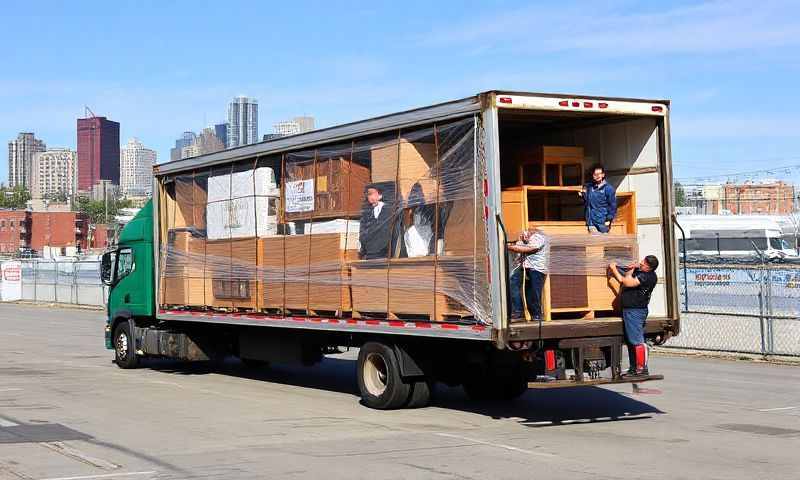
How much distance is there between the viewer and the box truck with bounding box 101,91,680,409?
12.0 meters

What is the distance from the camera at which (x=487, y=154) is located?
11.6 meters

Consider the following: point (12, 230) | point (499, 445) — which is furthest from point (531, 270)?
point (12, 230)

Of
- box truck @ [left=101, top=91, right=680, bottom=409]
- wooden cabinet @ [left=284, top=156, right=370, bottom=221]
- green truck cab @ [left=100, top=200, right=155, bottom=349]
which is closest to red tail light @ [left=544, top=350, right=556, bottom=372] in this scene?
box truck @ [left=101, top=91, right=680, bottom=409]

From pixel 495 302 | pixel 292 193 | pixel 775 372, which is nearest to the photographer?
pixel 495 302

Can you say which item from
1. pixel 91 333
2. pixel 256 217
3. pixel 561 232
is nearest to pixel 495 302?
pixel 561 232

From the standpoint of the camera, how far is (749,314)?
20.8 meters

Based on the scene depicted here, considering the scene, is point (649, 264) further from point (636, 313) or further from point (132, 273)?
point (132, 273)

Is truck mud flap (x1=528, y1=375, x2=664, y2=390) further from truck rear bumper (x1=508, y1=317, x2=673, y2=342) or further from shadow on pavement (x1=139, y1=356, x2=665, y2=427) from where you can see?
shadow on pavement (x1=139, y1=356, x2=665, y2=427)

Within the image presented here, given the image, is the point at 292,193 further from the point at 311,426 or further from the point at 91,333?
the point at 91,333

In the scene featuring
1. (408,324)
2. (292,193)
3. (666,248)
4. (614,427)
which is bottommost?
(614,427)

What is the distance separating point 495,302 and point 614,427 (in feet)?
7.08

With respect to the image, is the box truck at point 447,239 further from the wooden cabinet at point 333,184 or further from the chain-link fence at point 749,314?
the chain-link fence at point 749,314

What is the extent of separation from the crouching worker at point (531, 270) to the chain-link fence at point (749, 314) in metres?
8.72

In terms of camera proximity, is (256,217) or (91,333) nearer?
(256,217)
